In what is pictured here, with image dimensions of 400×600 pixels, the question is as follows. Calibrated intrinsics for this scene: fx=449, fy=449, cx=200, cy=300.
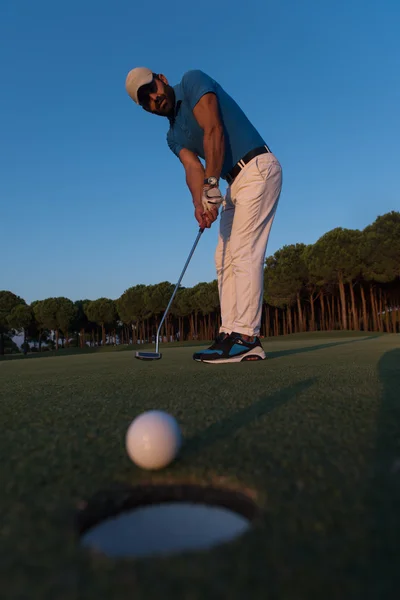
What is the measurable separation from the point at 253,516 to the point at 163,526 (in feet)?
0.73

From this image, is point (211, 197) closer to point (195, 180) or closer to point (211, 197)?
point (211, 197)

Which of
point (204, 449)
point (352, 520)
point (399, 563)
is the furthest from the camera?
point (204, 449)

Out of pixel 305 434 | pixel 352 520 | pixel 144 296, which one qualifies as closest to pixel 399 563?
pixel 352 520

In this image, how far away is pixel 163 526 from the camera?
1.05 metres

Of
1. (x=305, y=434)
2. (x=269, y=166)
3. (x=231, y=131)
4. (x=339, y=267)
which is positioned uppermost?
(x=339, y=267)

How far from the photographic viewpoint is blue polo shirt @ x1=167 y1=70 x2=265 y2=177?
170 inches

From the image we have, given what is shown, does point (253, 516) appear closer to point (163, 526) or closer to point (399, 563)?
point (163, 526)

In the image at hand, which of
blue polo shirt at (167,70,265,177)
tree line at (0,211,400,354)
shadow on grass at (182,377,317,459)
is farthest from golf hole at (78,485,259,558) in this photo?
tree line at (0,211,400,354)

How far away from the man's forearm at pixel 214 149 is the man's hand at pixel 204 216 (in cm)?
36

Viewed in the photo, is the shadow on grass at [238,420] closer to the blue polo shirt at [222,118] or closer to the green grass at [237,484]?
the green grass at [237,484]

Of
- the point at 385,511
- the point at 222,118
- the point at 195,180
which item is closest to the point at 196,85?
the point at 222,118

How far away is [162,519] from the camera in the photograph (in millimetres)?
1079

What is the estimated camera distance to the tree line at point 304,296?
30.9m

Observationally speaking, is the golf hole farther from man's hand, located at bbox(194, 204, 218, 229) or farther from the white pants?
man's hand, located at bbox(194, 204, 218, 229)
